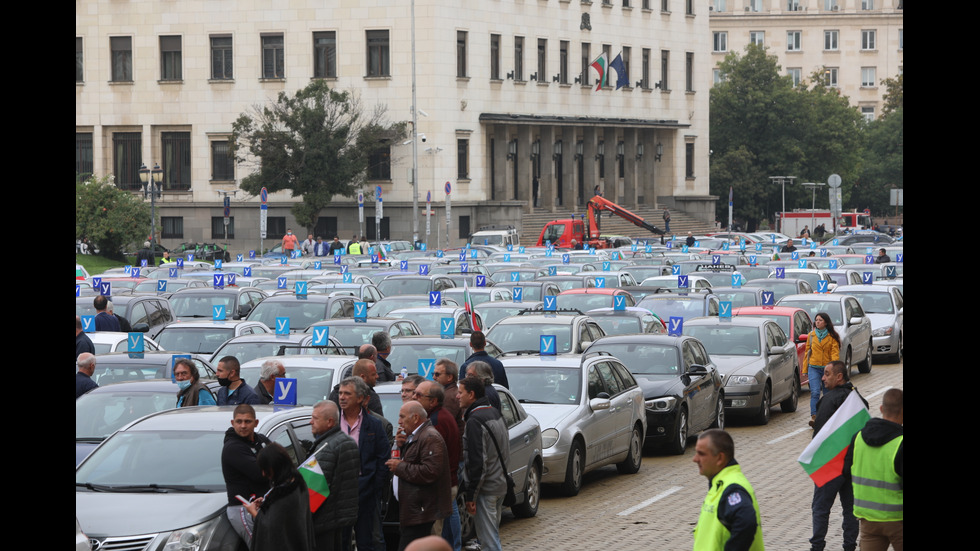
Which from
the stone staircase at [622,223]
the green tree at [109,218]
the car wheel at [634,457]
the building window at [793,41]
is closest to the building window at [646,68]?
the stone staircase at [622,223]

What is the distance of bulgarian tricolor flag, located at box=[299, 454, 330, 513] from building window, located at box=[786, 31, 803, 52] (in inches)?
5060

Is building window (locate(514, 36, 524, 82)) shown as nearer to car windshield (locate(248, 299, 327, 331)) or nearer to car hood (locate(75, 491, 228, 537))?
car windshield (locate(248, 299, 327, 331))

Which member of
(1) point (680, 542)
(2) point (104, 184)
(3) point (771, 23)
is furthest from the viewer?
(3) point (771, 23)

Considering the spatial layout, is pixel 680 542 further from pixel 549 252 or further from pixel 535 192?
pixel 535 192

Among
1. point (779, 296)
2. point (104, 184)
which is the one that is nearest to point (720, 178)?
point (104, 184)

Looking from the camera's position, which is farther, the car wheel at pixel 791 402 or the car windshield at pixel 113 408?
the car wheel at pixel 791 402

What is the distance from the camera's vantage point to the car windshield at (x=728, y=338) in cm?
2200

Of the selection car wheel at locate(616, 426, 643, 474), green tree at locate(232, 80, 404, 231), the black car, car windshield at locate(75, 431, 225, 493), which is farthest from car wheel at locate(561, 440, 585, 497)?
green tree at locate(232, 80, 404, 231)

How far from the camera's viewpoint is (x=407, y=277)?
3144cm

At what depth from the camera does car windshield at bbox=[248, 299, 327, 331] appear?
78.9ft

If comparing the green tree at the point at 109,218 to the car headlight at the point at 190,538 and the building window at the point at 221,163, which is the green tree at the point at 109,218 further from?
the car headlight at the point at 190,538

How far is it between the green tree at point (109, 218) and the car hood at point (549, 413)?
146 ft
